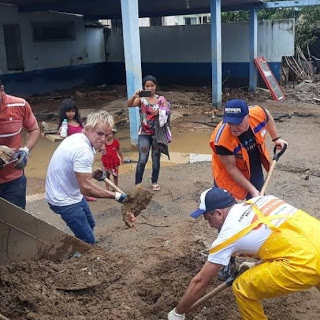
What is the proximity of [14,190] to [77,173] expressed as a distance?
785 mm

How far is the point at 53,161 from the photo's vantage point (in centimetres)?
377

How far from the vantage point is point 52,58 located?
16.5 meters

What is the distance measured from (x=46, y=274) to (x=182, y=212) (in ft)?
7.80

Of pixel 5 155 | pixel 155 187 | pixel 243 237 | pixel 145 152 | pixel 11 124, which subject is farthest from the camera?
pixel 155 187

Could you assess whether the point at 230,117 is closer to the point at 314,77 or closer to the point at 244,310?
the point at 244,310

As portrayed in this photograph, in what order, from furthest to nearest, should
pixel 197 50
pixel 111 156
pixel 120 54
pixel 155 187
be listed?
pixel 120 54 → pixel 197 50 → pixel 155 187 → pixel 111 156

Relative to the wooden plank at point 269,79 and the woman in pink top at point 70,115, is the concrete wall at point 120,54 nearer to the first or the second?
the wooden plank at point 269,79

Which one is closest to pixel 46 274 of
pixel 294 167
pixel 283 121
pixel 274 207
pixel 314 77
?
pixel 274 207

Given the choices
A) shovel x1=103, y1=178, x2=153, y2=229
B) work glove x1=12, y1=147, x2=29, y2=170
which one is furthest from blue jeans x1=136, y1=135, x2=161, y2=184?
work glove x1=12, y1=147, x2=29, y2=170

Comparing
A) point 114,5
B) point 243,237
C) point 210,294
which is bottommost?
point 210,294

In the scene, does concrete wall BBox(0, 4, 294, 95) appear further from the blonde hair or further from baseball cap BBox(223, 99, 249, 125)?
baseball cap BBox(223, 99, 249, 125)

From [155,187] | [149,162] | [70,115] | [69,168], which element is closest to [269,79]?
[149,162]

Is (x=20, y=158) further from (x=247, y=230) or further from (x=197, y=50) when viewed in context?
(x=197, y=50)

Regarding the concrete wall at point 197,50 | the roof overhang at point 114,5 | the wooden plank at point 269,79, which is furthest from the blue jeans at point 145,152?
the concrete wall at point 197,50
